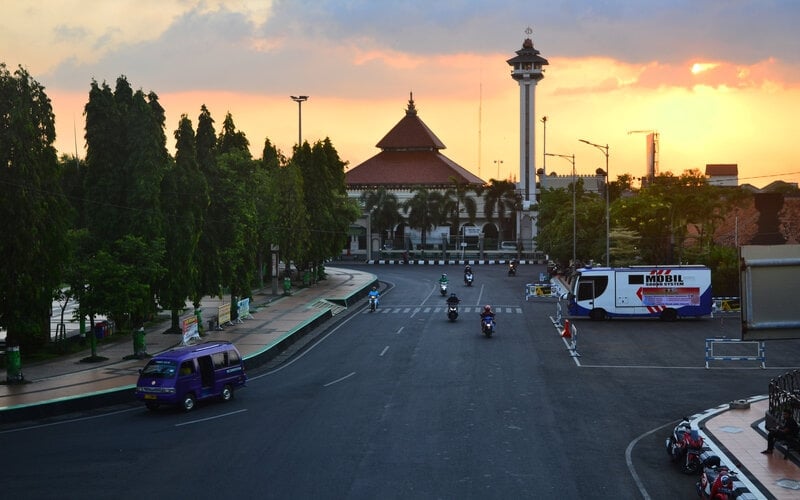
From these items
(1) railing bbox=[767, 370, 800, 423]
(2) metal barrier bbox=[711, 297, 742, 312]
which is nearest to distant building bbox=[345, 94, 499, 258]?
(2) metal barrier bbox=[711, 297, 742, 312]

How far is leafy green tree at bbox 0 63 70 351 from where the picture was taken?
3228cm

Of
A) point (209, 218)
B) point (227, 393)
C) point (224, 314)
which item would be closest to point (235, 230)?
point (209, 218)

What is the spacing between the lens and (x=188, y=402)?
84.7ft

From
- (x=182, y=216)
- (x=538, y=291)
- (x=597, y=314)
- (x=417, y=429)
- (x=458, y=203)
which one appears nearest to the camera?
(x=417, y=429)

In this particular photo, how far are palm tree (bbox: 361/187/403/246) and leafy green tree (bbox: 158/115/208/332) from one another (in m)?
78.6

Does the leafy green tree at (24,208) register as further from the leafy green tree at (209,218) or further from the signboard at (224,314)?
the signboard at (224,314)

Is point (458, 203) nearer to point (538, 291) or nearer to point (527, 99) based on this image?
point (527, 99)

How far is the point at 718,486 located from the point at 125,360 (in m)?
25.8

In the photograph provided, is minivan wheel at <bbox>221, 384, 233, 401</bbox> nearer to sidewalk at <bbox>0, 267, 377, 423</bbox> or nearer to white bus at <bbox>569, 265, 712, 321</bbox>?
sidewalk at <bbox>0, 267, 377, 423</bbox>

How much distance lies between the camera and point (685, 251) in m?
69.8

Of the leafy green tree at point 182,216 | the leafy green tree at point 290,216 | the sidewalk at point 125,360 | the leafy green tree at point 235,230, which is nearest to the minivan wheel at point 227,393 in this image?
the sidewalk at point 125,360

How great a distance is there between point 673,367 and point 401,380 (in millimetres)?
10705

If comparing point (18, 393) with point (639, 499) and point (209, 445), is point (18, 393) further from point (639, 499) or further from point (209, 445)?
point (639, 499)

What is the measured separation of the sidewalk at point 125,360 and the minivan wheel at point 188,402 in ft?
8.72
